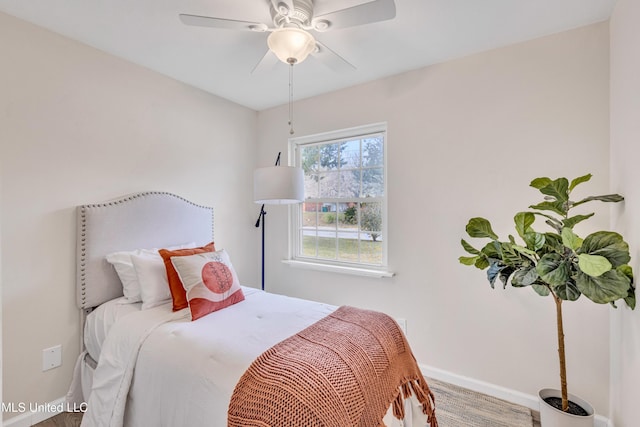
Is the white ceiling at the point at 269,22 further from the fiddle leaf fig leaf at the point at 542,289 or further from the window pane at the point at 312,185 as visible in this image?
the fiddle leaf fig leaf at the point at 542,289

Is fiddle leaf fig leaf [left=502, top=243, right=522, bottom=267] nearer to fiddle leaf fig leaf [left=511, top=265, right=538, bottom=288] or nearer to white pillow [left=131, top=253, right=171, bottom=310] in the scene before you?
fiddle leaf fig leaf [left=511, top=265, right=538, bottom=288]

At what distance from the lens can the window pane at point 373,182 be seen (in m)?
2.77

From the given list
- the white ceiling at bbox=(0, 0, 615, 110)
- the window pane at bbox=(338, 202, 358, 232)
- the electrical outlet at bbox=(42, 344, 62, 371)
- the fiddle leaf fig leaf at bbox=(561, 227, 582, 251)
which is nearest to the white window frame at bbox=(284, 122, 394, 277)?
the window pane at bbox=(338, 202, 358, 232)

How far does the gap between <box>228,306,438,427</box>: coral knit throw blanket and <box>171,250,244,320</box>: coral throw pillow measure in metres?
0.65

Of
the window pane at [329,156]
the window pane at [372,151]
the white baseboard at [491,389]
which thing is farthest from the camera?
the window pane at [329,156]

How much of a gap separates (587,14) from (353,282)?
7.99 ft

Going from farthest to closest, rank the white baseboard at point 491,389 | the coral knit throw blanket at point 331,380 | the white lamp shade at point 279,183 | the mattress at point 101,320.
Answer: the white lamp shade at point 279,183
the white baseboard at point 491,389
the mattress at point 101,320
the coral knit throw blanket at point 331,380

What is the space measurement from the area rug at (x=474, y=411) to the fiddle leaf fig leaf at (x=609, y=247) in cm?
122

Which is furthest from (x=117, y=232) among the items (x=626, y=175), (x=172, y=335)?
(x=626, y=175)

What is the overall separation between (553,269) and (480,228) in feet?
1.35

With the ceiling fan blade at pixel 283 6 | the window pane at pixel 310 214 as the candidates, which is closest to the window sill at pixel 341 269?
the window pane at pixel 310 214

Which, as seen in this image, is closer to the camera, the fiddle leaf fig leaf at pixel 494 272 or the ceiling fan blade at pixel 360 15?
the ceiling fan blade at pixel 360 15

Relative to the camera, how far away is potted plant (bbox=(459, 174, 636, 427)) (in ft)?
4.42

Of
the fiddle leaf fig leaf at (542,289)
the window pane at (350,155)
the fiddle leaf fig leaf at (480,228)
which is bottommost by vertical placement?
the fiddle leaf fig leaf at (542,289)
